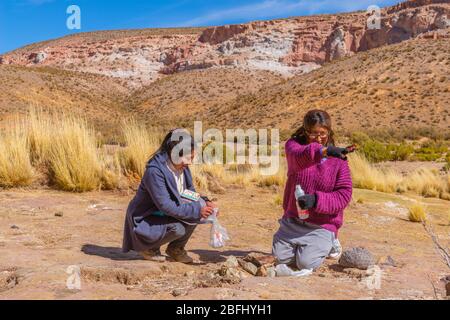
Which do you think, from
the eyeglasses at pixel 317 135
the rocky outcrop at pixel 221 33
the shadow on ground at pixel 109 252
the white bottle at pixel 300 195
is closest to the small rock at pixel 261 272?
the white bottle at pixel 300 195

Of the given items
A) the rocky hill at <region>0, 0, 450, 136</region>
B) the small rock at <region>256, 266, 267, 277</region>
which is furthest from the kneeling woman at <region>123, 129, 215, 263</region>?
the rocky hill at <region>0, 0, 450, 136</region>

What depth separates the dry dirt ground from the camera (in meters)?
3.62

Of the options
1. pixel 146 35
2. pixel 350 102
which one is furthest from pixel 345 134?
pixel 146 35

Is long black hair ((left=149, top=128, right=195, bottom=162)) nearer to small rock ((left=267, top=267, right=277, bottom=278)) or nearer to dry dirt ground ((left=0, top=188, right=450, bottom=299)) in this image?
dry dirt ground ((left=0, top=188, right=450, bottom=299))

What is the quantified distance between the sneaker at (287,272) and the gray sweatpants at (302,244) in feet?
0.69

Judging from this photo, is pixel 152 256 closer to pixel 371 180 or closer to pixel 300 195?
pixel 300 195

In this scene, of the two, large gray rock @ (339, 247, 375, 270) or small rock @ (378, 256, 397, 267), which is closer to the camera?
large gray rock @ (339, 247, 375, 270)

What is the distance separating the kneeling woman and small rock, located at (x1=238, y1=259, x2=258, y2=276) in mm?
498

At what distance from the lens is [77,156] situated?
28.1ft

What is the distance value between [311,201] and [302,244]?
51 cm

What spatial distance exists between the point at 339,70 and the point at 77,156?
40.5 metres

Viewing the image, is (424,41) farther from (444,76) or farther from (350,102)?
(350,102)

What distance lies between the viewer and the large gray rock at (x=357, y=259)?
4664mm

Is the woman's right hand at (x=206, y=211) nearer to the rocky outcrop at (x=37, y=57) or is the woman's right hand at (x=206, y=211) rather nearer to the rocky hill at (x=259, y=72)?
the rocky hill at (x=259, y=72)
